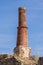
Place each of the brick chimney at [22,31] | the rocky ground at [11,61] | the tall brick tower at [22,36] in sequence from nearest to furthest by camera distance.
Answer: the rocky ground at [11,61], the tall brick tower at [22,36], the brick chimney at [22,31]

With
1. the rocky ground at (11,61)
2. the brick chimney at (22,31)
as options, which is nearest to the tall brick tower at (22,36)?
the brick chimney at (22,31)

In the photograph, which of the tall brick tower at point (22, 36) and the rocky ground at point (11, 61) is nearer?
the rocky ground at point (11, 61)

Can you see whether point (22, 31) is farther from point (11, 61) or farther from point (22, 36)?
point (11, 61)

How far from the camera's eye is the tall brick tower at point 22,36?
46.2 m

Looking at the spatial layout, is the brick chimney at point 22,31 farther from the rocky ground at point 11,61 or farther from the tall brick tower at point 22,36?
the rocky ground at point 11,61

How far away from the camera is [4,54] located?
37.0 metres

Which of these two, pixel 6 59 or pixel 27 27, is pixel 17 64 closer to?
pixel 6 59

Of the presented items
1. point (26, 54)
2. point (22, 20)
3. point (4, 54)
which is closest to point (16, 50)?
point (26, 54)

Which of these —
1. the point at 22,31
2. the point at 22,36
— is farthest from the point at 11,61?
the point at 22,31

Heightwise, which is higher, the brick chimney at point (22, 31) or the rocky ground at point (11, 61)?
the brick chimney at point (22, 31)

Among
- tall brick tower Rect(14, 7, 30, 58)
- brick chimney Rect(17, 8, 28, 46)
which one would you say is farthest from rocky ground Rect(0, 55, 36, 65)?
brick chimney Rect(17, 8, 28, 46)

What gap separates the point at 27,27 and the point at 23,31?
2.51 feet

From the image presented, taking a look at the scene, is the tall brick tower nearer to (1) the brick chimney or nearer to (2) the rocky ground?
(1) the brick chimney

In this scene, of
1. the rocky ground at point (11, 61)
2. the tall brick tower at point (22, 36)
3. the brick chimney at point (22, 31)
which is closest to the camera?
the rocky ground at point (11, 61)
